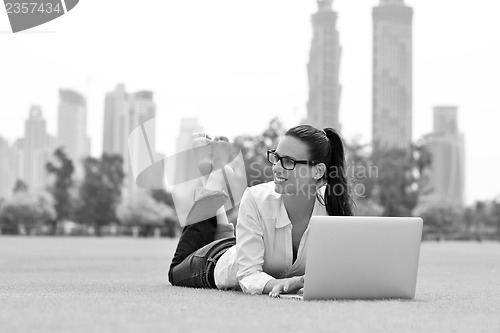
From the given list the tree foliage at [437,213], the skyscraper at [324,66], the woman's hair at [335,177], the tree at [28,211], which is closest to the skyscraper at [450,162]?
the skyscraper at [324,66]

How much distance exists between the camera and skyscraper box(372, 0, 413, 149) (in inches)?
5787

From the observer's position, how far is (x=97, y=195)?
76125mm

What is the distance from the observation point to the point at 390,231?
4.57 meters

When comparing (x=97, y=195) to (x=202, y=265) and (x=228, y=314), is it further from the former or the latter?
(x=228, y=314)

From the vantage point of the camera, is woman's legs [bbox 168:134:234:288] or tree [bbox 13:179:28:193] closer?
woman's legs [bbox 168:134:234:288]

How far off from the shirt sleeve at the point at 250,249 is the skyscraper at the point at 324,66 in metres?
107

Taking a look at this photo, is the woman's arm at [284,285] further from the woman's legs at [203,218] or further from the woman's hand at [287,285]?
the woman's legs at [203,218]

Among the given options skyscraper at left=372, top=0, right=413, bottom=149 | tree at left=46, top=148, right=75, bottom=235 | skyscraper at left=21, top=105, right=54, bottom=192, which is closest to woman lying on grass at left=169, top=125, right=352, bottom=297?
tree at left=46, top=148, right=75, bottom=235

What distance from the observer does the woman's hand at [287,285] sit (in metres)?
4.63

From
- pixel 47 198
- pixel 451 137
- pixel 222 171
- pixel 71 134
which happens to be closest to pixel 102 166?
pixel 47 198

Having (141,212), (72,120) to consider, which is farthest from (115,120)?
(72,120)

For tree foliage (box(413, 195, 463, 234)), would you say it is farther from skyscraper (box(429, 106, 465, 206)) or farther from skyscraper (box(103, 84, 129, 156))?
skyscraper (box(429, 106, 465, 206))

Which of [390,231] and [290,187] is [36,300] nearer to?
[290,187]

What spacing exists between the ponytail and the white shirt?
0.14m
